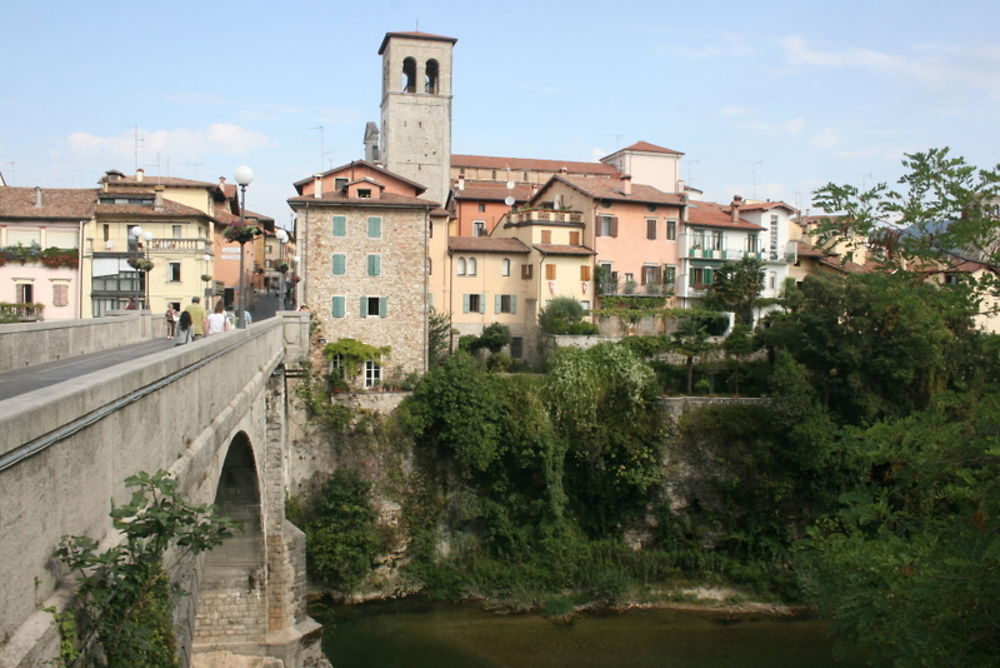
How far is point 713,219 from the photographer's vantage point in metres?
43.6

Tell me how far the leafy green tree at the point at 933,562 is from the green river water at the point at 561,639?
1393cm

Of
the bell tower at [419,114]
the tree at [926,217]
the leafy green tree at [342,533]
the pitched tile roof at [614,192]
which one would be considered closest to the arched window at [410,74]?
the bell tower at [419,114]

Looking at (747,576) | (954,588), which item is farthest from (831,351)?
(954,588)

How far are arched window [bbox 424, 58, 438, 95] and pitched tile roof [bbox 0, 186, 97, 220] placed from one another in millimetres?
22672

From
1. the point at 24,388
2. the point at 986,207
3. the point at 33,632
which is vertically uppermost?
the point at 986,207

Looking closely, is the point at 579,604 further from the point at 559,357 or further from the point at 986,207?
the point at 986,207

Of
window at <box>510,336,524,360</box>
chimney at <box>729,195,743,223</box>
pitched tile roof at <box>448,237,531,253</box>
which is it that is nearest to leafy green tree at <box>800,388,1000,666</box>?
window at <box>510,336,524,360</box>

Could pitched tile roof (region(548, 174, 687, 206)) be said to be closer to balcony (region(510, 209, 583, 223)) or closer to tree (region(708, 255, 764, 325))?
balcony (region(510, 209, 583, 223))

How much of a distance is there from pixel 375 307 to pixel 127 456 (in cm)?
2712

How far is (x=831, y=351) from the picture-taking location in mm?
29812

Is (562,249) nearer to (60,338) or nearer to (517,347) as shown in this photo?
(517,347)

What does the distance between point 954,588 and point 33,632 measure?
Answer: 8.84 metres

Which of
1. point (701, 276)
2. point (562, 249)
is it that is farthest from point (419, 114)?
point (701, 276)

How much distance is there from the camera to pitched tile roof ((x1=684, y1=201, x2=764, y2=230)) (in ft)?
140
